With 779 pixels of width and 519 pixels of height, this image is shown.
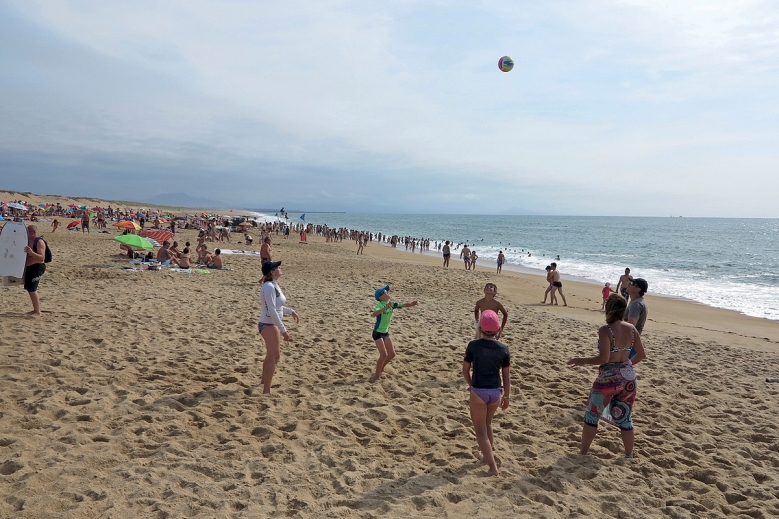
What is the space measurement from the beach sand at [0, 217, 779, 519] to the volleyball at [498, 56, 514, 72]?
245 inches

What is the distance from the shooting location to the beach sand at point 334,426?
3.68 m

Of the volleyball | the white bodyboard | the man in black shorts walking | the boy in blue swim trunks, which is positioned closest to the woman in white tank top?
the boy in blue swim trunks

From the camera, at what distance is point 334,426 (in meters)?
4.93

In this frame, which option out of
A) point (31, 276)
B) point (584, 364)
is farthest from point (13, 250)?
point (584, 364)

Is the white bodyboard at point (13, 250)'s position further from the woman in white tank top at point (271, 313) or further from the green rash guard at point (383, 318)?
the green rash guard at point (383, 318)

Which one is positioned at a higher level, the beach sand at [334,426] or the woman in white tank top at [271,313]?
the woman in white tank top at [271,313]

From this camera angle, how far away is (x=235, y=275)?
15.4 m

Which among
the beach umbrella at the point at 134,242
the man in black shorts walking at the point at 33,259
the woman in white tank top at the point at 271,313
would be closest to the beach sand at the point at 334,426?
the woman in white tank top at the point at 271,313

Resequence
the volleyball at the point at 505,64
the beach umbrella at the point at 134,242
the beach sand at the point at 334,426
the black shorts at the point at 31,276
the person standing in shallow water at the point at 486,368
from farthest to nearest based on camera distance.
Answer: the beach umbrella at the point at 134,242, the volleyball at the point at 505,64, the black shorts at the point at 31,276, the person standing in shallow water at the point at 486,368, the beach sand at the point at 334,426

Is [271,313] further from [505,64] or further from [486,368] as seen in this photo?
[505,64]

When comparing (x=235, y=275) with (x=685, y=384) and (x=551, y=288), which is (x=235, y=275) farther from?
(x=685, y=384)

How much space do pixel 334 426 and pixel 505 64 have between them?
9469 millimetres

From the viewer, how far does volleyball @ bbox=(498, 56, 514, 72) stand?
10859mm

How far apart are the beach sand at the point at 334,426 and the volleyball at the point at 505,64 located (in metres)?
6.23
